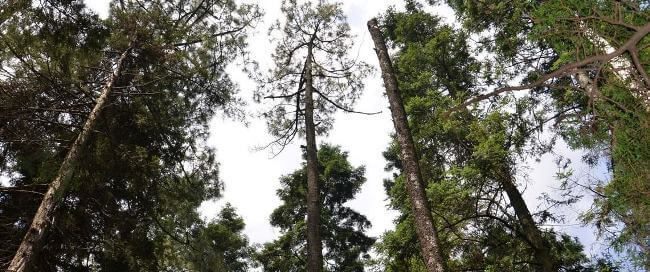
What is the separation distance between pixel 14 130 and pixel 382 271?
33.0 ft

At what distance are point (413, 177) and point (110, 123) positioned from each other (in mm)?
7788

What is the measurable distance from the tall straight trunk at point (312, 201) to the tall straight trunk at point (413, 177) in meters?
3.54

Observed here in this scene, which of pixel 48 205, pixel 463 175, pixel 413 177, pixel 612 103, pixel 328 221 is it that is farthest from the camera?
pixel 328 221

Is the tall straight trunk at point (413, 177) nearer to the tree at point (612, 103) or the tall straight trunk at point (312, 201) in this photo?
the tree at point (612, 103)

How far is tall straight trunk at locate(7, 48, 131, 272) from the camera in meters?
5.41

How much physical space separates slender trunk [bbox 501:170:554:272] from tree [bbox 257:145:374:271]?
970 centimetres

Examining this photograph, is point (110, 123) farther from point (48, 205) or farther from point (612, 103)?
point (612, 103)

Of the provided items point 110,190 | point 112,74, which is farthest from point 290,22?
point 110,190

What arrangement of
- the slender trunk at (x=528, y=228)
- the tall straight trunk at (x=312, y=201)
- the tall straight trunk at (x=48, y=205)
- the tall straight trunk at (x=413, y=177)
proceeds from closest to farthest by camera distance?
the tall straight trunk at (x=48, y=205)
the tall straight trunk at (x=413, y=177)
the slender trunk at (x=528, y=228)
the tall straight trunk at (x=312, y=201)

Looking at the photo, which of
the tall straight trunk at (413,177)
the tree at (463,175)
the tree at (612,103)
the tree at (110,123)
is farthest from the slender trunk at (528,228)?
the tree at (110,123)

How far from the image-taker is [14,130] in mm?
7172

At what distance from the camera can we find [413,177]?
248 inches

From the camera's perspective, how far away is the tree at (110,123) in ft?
24.3

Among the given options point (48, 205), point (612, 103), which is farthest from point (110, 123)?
point (612, 103)
